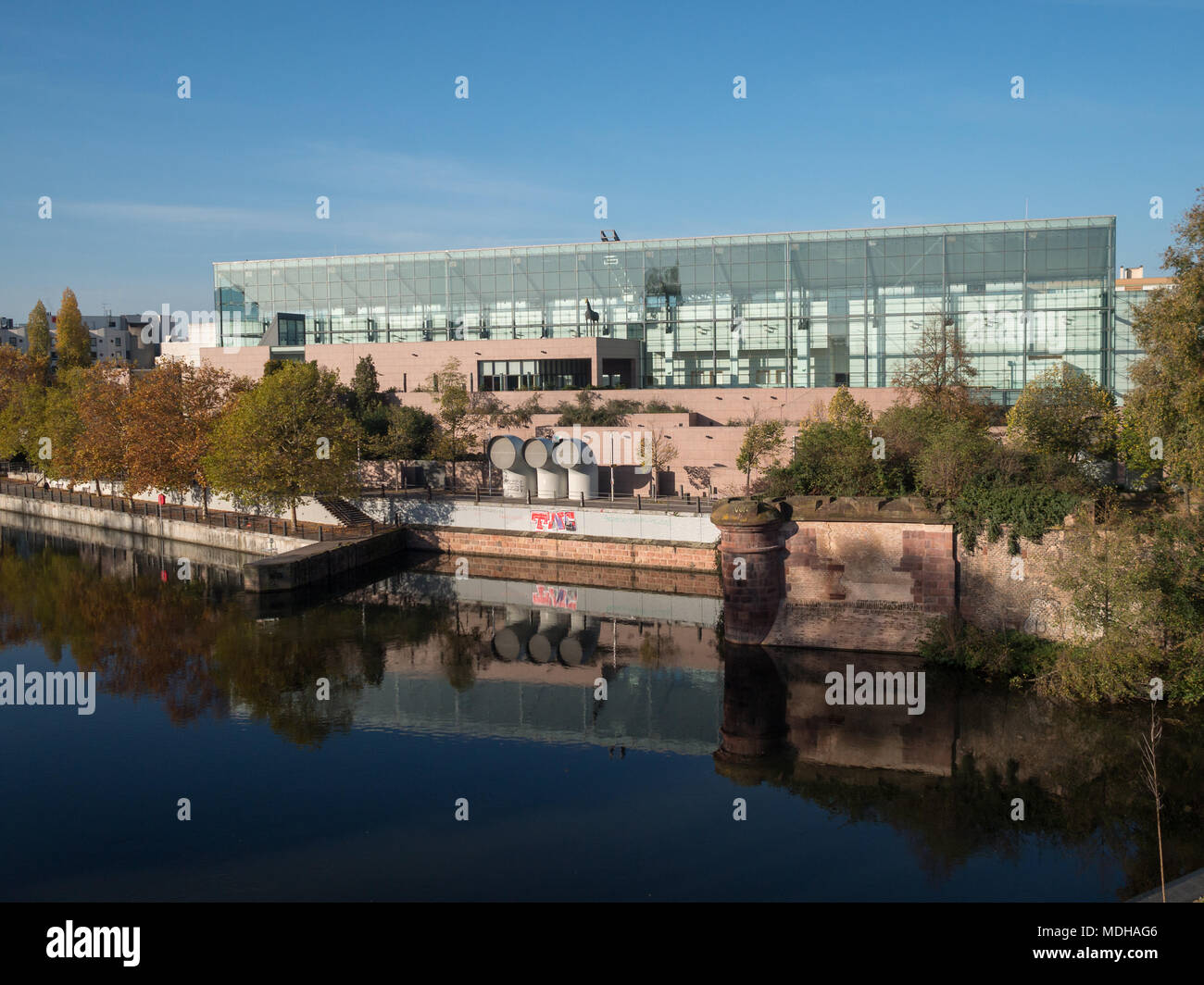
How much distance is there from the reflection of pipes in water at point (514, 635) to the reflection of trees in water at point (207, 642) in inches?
99.2

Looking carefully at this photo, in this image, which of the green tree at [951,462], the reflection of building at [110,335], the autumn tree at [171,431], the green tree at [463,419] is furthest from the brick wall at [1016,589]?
the reflection of building at [110,335]

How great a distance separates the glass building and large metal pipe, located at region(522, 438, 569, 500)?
68.5 ft

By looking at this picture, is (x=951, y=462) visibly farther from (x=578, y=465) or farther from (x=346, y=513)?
→ (x=346, y=513)

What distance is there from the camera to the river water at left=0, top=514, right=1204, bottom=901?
17781 mm

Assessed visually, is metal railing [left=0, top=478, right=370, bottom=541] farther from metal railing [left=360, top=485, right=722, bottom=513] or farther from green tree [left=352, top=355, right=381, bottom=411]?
green tree [left=352, top=355, right=381, bottom=411]

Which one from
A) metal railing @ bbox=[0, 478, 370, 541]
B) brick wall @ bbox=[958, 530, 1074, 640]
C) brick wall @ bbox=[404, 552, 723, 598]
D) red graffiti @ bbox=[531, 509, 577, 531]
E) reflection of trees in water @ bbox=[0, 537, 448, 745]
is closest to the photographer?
reflection of trees in water @ bbox=[0, 537, 448, 745]

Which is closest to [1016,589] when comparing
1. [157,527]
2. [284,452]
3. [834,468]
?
[834,468]

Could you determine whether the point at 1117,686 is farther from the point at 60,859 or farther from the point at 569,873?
the point at 60,859

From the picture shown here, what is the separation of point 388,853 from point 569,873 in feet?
11.1

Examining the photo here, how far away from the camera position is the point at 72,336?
114 m

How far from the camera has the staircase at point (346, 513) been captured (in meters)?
53.1

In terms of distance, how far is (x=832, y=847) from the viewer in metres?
18.9

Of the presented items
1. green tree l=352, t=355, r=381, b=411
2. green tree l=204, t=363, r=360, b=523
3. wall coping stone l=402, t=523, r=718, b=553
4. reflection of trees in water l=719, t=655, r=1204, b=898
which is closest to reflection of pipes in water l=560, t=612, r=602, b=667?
reflection of trees in water l=719, t=655, r=1204, b=898
